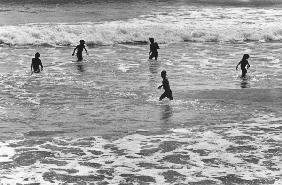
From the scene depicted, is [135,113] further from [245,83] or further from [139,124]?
[245,83]

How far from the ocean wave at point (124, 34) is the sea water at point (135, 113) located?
234 mm

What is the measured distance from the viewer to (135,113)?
1644 centimetres

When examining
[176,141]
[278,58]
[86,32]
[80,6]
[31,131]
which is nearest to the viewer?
[176,141]

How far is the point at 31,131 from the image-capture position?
14.2m

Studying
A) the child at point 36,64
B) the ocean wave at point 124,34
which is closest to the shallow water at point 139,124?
the child at point 36,64

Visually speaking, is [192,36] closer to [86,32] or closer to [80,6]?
[86,32]

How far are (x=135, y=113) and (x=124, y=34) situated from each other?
82.6ft

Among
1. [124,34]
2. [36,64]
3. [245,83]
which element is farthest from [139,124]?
[124,34]

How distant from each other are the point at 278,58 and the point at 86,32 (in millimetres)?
16783

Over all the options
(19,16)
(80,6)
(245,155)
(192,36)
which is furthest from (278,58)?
(80,6)

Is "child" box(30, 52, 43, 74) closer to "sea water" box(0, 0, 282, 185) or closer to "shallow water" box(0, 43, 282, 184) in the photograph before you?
"sea water" box(0, 0, 282, 185)

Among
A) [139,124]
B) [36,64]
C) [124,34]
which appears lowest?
[139,124]

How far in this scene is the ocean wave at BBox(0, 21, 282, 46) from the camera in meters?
37.5

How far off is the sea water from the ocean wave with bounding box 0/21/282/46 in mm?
234
